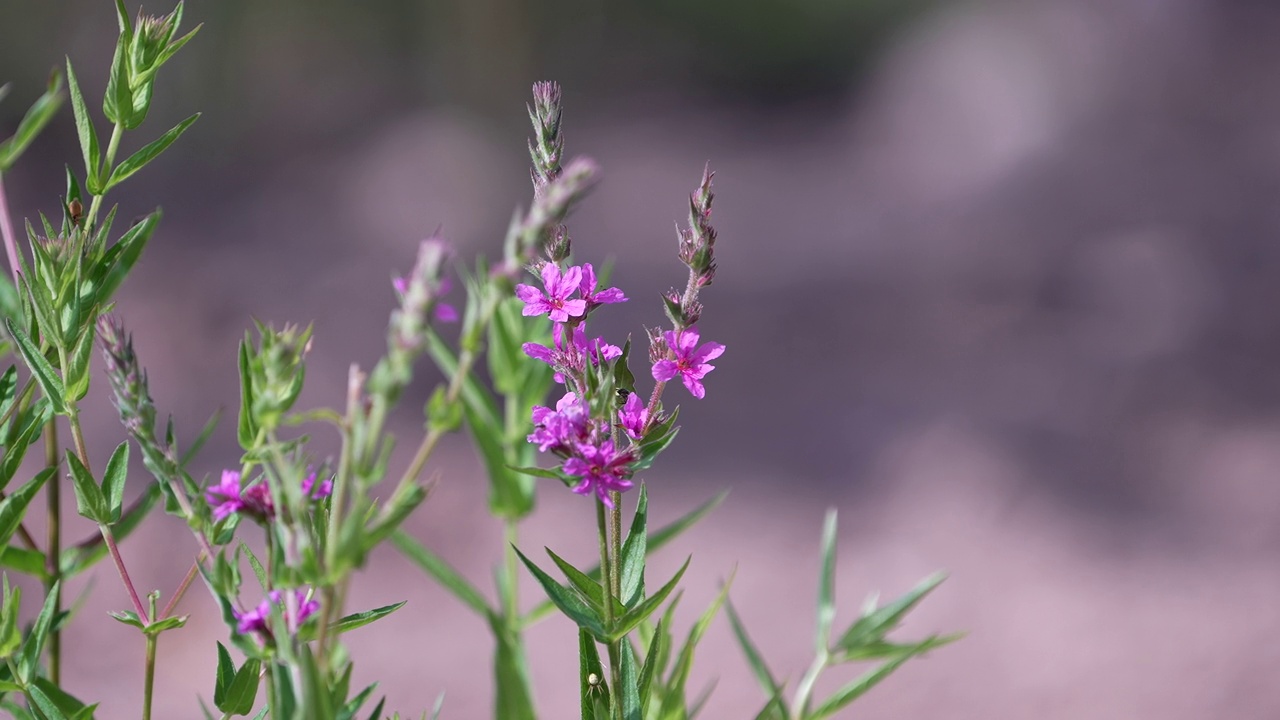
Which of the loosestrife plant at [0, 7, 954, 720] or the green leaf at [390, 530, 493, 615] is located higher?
the green leaf at [390, 530, 493, 615]

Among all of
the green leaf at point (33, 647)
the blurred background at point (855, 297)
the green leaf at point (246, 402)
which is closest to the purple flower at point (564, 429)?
the green leaf at point (246, 402)

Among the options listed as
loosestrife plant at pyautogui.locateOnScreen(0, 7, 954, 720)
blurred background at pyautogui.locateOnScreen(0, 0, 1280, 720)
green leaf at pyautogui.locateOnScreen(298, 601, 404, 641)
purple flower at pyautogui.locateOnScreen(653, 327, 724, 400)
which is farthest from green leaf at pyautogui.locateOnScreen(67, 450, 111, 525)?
blurred background at pyautogui.locateOnScreen(0, 0, 1280, 720)

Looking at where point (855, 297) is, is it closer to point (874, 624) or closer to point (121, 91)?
point (874, 624)

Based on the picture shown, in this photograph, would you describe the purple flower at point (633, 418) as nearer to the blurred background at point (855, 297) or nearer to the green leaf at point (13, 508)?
the green leaf at point (13, 508)

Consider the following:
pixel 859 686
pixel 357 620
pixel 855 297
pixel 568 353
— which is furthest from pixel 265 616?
pixel 855 297

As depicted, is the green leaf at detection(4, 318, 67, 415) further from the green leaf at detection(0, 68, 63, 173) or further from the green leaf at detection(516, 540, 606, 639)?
the green leaf at detection(516, 540, 606, 639)

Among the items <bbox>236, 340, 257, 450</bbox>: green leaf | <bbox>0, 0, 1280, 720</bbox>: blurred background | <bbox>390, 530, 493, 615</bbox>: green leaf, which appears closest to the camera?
<bbox>236, 340, 257, 450</bbox>: green leaf
